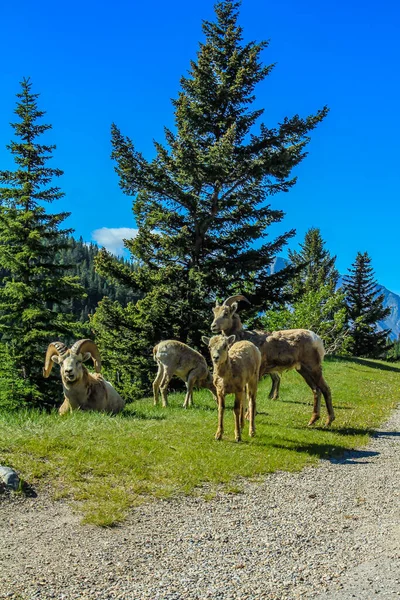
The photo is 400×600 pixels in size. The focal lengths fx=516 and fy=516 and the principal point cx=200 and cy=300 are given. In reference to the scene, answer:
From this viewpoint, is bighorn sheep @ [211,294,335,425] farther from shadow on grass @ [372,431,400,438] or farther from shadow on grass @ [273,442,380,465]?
shadow on grass @ [273,442,380,465]

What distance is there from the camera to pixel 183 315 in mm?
23484

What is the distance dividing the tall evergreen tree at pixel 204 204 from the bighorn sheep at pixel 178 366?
7740mm

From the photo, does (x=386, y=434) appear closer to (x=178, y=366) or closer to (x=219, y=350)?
(x=219, y=350)

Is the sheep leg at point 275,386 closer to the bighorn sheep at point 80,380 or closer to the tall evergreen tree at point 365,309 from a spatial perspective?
the bighorn sheep at point 80,380

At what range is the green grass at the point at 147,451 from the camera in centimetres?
720

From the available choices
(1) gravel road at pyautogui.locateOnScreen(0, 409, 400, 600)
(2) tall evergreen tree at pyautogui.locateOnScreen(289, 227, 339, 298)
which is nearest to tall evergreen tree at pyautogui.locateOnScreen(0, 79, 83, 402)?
(1) gravel road at pyautogui.locateOnScreen(0, 409, 400, 600)

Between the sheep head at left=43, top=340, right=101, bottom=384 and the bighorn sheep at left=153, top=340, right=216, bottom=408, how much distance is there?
2801 mm

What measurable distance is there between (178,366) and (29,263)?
1201cm

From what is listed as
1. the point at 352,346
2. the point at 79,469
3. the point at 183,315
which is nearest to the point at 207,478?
the point at 79,469

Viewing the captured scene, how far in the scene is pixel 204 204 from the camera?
25.3m

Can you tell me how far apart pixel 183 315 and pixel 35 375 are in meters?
7.17

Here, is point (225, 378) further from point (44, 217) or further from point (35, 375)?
point (44, 217)

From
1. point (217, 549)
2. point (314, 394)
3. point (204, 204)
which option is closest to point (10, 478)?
point (217, 549)

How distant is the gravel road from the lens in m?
4.83
